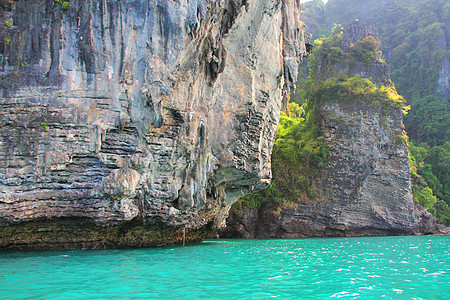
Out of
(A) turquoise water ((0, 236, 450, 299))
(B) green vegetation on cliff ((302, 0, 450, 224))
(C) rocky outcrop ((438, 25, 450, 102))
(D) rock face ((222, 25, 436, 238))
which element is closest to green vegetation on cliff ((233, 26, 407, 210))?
(D) rock face ((222, 25, 436, 238))

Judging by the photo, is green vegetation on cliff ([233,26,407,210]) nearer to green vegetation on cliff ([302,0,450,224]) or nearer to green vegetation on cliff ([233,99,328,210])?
green vegetation on cliff ([233,99,328,210])

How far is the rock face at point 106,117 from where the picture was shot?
1015 cm

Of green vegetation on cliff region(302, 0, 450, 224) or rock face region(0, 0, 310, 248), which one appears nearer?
rock face region(0, 0, 310, 248)

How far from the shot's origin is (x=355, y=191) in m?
24.4

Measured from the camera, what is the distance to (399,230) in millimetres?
24359

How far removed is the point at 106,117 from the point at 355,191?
1880 cm

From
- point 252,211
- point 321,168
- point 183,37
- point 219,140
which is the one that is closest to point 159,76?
point 183,37

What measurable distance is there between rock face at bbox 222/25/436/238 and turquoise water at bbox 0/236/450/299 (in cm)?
1432

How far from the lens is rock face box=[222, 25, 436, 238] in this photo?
23.6 meters

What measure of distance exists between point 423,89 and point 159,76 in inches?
1537

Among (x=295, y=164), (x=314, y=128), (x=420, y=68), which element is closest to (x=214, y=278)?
(x=295, y=164)

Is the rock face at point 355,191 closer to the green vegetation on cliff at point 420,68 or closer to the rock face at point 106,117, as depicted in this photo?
the green vegetation on cliff at point 420,68

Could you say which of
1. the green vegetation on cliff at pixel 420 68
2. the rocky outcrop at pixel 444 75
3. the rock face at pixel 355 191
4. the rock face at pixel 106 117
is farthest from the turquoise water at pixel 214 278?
the rocky outcrop at pixel 444 75

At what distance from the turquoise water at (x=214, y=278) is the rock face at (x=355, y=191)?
47.0 feet
